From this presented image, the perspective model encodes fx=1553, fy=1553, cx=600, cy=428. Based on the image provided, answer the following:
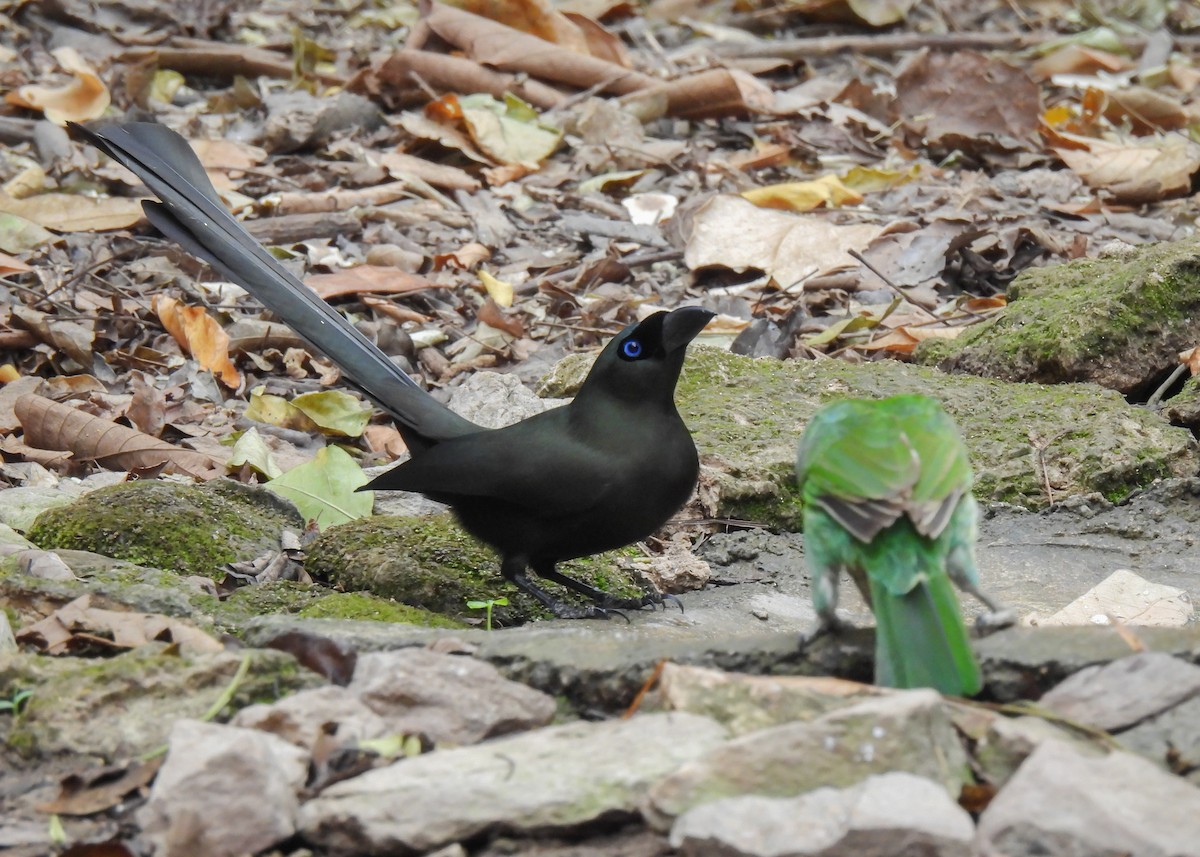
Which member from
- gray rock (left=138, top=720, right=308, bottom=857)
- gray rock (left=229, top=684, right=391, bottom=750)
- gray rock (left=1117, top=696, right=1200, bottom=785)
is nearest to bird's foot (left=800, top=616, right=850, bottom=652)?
gray rock (left=1117, top=696, right=1200, bottom=785)

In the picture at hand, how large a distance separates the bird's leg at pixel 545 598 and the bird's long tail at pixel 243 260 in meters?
0.46

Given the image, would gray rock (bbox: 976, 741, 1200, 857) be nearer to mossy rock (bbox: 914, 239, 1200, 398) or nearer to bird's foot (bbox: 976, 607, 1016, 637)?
bird's foot (bbox: 976, 607, 1016, 637)

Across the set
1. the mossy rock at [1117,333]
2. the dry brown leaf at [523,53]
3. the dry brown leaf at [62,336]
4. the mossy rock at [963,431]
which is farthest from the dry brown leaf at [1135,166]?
the dry brown leaf at [62,336]

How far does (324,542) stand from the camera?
4.35 metres

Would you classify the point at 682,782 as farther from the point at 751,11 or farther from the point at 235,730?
the point at 751,11

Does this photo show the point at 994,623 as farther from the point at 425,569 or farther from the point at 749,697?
the point at 425,569

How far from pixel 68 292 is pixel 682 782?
16.1 ft

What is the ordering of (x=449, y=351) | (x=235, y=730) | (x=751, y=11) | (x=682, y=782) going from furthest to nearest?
(x=751, y=11) < (x=449, y=351) < (x=235, y=730) < (x=682, y=782)

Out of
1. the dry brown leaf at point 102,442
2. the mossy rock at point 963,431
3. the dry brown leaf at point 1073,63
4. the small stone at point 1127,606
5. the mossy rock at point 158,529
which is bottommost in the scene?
the dry brown leaf at point 1073,63

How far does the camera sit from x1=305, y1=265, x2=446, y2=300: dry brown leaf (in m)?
6.51

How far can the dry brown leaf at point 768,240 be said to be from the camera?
267 inches

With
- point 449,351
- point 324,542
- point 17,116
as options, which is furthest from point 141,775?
point 17,116

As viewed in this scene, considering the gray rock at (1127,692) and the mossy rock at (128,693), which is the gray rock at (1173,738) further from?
the mossy rock at (128,693)

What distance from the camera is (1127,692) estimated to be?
2545 millimetres
